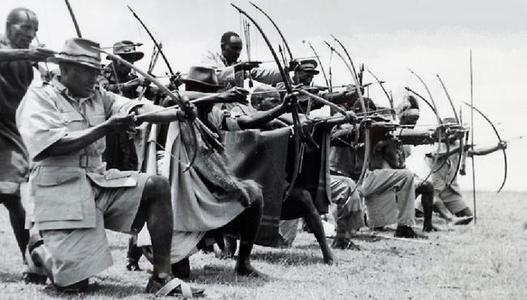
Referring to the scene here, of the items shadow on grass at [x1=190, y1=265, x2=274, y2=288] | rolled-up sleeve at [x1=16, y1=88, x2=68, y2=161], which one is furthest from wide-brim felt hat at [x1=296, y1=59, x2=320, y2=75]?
rolled-up sleeve at [x1=16, y1=88, x2=68, y2=161]

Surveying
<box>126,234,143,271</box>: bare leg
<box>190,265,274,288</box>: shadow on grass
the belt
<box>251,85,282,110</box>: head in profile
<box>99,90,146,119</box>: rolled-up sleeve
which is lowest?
<box>190,265,274,288</box>: shadow on grass

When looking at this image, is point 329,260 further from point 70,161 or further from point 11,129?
point 11,129

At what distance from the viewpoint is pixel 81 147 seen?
4.56m

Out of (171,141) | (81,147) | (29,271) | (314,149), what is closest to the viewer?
(81,147)

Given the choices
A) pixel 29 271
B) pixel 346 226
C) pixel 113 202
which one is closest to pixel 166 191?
pixel 113 202

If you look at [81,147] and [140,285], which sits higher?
[81,147]

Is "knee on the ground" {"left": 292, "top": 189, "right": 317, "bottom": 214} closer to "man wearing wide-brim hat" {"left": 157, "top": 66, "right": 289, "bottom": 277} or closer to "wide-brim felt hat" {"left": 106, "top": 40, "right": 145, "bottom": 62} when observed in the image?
"man wearing wide-brim hat" {"left": 157, "top": 66, "right": 289, "bottom": 277}

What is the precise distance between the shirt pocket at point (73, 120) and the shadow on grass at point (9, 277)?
1.40 m

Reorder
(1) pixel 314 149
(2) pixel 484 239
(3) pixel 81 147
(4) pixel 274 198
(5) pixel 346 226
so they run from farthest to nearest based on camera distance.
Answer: (2) pixel 484 239, (5) pixel 346 226, (1) pixel 314 149, (4) pixel 274 198, (3) pixel 81 147

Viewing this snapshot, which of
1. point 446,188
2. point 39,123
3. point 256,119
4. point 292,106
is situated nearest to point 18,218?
point 39,123

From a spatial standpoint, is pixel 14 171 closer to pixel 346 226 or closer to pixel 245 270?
pixel 245 270

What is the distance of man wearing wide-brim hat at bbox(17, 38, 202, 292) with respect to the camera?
4.58m

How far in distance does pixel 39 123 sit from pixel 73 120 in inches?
11.1

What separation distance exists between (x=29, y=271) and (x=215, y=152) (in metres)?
1.72
